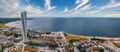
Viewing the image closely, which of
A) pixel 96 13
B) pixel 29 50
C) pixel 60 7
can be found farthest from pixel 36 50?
pixel 96 13

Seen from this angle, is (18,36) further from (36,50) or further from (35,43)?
(36,50)

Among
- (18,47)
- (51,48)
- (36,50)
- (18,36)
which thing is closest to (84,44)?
(51,48)

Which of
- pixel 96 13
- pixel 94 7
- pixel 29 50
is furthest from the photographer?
pixel 96 13

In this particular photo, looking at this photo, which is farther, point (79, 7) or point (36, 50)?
point (79, 7)

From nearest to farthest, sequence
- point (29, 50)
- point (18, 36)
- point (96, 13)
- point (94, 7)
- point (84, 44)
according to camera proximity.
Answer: point (29, 50) < point (84, 44) < point (18, 36) < point (94, 7) < point (96, 13)

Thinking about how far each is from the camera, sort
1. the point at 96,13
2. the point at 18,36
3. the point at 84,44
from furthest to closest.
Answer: the point at 96,13 < the point at 18,36 < the point at 84,44

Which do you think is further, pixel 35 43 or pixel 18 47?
pixel 35 43

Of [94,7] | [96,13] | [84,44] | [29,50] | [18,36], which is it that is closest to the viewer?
[29,50]

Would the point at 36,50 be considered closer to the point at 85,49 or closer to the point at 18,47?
the point at 18,47

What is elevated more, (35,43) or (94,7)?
(94,7)
